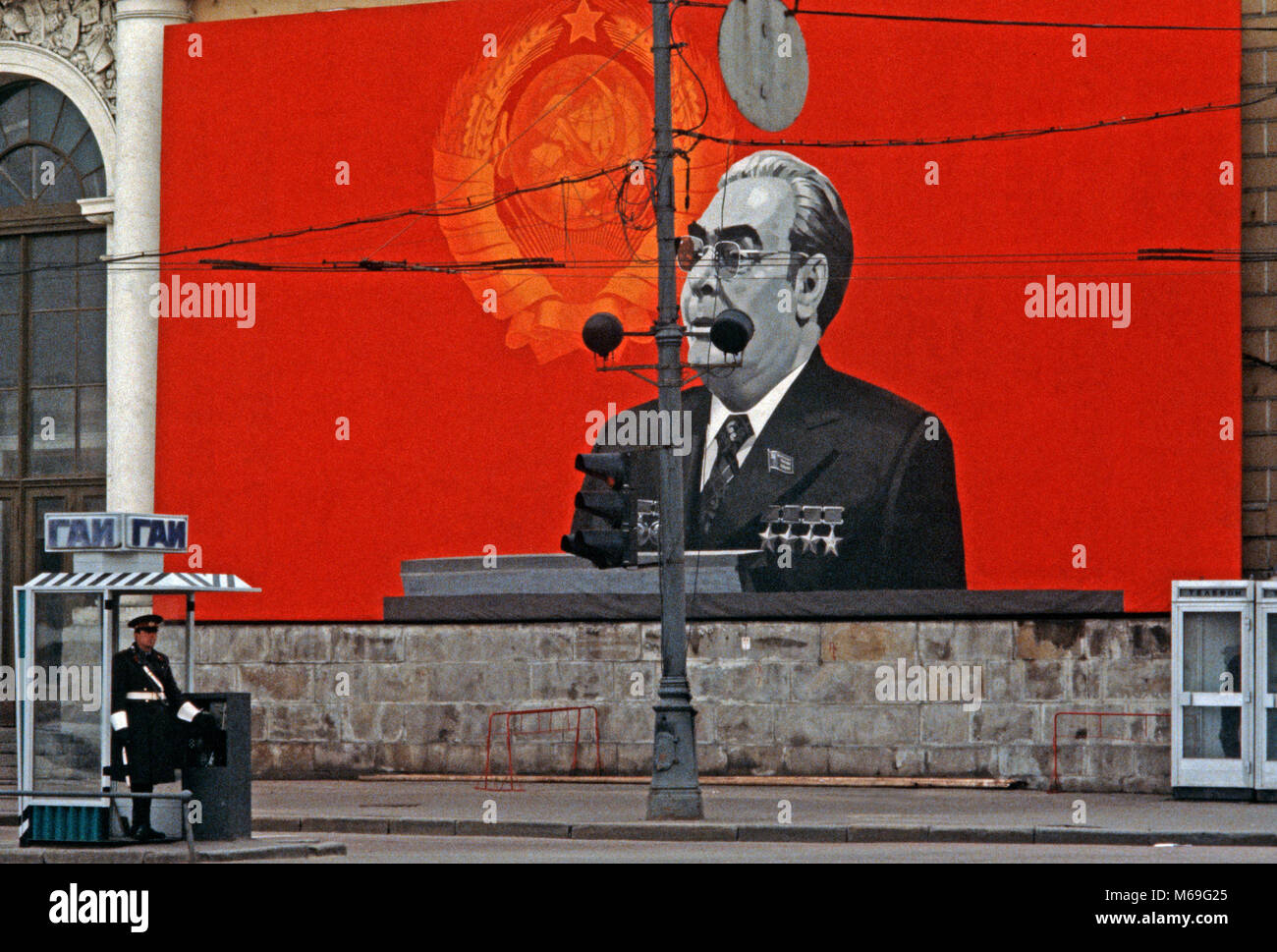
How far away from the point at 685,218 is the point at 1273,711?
9.70 meters

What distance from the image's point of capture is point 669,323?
20.7m

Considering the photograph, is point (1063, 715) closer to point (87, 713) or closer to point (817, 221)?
point (817, 221)

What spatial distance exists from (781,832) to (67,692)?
6871 mm

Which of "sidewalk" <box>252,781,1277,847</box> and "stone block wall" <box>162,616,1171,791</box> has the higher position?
"stone block wall" <box>162,616,1171,791</box>

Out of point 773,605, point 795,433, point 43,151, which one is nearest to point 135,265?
point 43,151

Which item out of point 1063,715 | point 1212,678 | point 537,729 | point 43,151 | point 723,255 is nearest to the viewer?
point 1212,678

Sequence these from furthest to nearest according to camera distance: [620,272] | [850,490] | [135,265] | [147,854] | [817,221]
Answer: [135,265], [620,272], [817,221], [850,490], [147,854]

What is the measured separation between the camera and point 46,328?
30.9 metres

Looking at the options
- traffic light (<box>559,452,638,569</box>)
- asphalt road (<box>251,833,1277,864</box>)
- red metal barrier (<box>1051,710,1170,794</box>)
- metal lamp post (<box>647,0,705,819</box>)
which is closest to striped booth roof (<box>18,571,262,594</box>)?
asphalt road (<box>251,833,1277,864</box>)

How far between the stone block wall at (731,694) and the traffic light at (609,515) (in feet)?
21.4

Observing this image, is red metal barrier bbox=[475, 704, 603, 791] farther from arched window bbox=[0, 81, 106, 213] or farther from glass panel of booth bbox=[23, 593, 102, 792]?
arched window bbox=[0, 81, 106, 213]

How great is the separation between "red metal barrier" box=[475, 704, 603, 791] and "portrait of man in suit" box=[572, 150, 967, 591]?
2.48 m

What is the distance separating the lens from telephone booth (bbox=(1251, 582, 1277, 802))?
22.9 m
